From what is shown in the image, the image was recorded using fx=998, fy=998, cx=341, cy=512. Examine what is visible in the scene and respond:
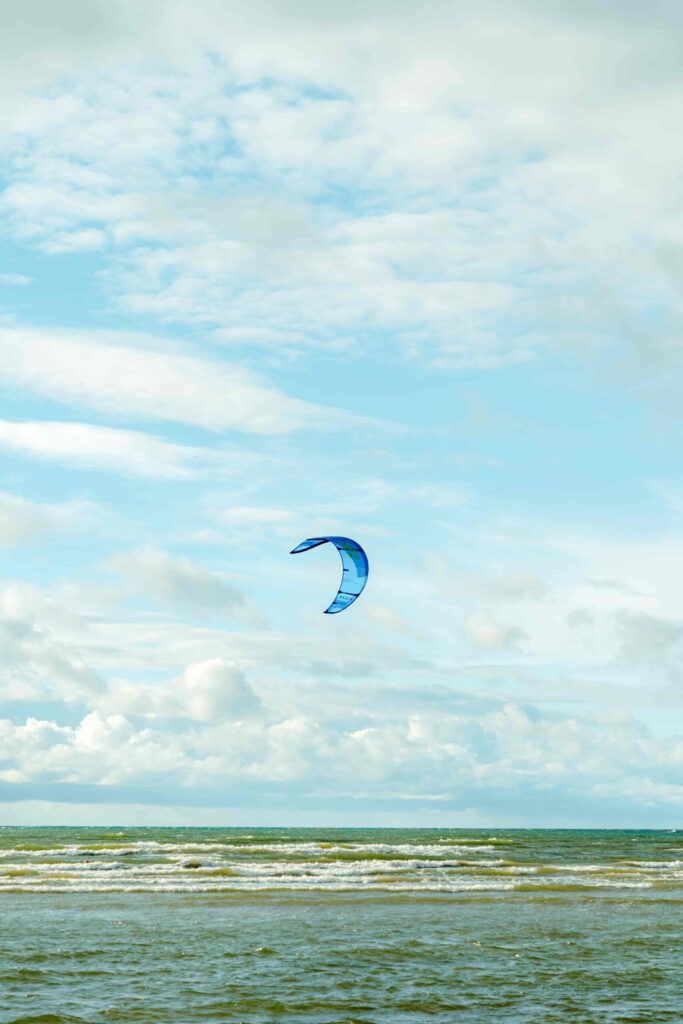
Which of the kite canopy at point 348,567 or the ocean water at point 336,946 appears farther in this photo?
the kite canopy at point 348,567

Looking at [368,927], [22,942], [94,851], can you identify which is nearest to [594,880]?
[368,927]

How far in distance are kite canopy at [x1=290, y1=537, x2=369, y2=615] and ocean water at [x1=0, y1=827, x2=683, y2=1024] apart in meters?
7.54

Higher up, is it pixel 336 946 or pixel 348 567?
pixel 348 567

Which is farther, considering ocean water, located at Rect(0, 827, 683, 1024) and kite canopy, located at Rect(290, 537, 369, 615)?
kite canopy, located at Rect(290, 537, 369, 615)

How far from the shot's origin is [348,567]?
26.1 meters

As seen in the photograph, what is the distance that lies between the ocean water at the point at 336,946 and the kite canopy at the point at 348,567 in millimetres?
7541

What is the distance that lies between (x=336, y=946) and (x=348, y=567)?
32.7ft

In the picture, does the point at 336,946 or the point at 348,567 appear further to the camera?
the point at 348,567

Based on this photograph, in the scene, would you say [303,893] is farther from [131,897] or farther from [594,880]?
[594,880]

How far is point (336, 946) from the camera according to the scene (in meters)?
18.7

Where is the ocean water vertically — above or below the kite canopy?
below

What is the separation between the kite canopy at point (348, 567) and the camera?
25.1 meters

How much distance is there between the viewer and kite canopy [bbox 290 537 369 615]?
25109 mm

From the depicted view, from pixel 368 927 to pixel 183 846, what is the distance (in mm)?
30876
